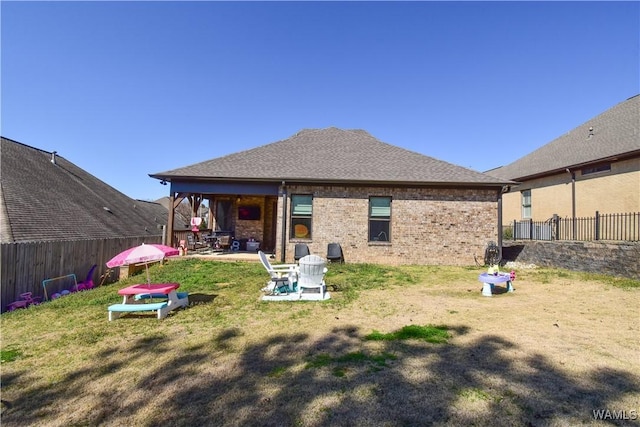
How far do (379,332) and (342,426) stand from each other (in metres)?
2.57

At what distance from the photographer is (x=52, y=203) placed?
1513 centimetres

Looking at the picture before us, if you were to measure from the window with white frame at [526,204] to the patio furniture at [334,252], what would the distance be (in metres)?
13.5

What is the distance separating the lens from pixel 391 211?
13.6 metres

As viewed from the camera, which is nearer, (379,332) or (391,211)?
(379,332)

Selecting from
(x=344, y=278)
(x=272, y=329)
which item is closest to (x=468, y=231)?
(x=344, y=278)

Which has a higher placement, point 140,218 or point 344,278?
point 140,218

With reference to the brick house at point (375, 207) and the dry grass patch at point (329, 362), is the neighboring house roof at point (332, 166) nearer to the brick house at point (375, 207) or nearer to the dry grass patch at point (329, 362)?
the brick house at point (375, 207)

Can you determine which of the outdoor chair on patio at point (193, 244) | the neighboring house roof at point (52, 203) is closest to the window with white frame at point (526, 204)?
the outdoor chair on patio at point (193, 244)

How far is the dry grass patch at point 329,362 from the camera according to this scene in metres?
3.07

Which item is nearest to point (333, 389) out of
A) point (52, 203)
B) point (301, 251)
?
point (301, 251)

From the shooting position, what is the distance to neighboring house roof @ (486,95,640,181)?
14016 mm

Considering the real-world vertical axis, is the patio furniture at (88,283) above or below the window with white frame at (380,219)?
below

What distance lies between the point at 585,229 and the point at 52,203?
24897 mm

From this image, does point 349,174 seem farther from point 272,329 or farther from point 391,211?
point 272,329
